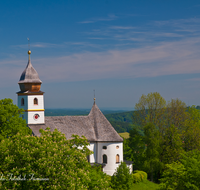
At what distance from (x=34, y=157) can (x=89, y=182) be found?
5.31m

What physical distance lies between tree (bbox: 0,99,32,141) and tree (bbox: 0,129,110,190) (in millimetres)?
13515

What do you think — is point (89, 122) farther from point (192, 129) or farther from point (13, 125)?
point (192, 129)

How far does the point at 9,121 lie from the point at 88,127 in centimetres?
1570

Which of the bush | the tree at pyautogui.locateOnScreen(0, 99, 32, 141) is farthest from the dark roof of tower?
the bush

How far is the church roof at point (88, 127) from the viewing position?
47.3 metres

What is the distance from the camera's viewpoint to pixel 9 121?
3788cm

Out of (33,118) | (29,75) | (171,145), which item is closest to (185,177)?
(171,145)

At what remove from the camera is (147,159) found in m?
54.1

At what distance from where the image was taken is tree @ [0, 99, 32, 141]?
3709cm

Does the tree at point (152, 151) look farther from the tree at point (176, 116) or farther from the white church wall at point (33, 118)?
the white church wall at point (33, 118)

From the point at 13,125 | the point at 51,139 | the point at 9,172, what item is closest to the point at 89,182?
the point at 51,139

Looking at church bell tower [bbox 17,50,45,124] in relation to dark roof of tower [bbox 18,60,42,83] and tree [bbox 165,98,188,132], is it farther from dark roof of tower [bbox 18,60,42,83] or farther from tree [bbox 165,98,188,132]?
tree [bbox 165,98,188,132]

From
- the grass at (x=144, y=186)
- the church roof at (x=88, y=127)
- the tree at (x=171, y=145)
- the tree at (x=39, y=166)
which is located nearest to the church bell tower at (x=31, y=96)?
the church roof at (x=88, y=127)

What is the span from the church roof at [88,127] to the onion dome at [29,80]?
6.09m
